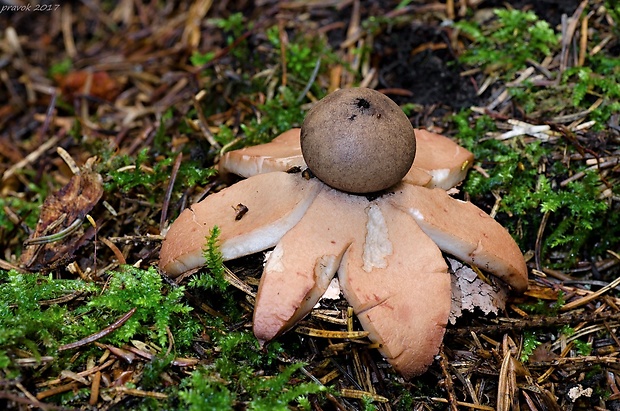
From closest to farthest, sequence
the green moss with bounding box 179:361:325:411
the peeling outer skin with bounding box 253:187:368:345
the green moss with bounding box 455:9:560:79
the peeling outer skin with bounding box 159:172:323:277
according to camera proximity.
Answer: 1. the green moss with bounding box 179:361:325:411
2. the peeling outer skin with bounding box 253:187:368:345
3. the peeling outer skin with bounding box 159:172:323:277
4. the green moss with bounding box 455:9:560:79

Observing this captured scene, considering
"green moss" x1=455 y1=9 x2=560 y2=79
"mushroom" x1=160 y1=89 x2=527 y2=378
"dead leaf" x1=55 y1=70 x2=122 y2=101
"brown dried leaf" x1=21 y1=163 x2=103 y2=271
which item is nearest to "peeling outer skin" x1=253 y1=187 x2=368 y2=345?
"mushroom" x1=160 y1=89 x2=527 y2=378

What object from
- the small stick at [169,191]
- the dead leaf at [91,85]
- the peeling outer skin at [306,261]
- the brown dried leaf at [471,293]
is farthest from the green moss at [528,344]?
the dead leaf at [91,85]

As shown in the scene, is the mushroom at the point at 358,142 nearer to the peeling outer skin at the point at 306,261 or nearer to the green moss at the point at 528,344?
the peeling outer skin at the point at 306,261

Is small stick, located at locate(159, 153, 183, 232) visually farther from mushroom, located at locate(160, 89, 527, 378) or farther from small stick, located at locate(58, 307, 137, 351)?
small stick, located at locate(58, 307, 137, 351)

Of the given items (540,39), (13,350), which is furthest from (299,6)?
(13,350)

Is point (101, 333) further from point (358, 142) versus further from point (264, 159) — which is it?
point (358, 142)
